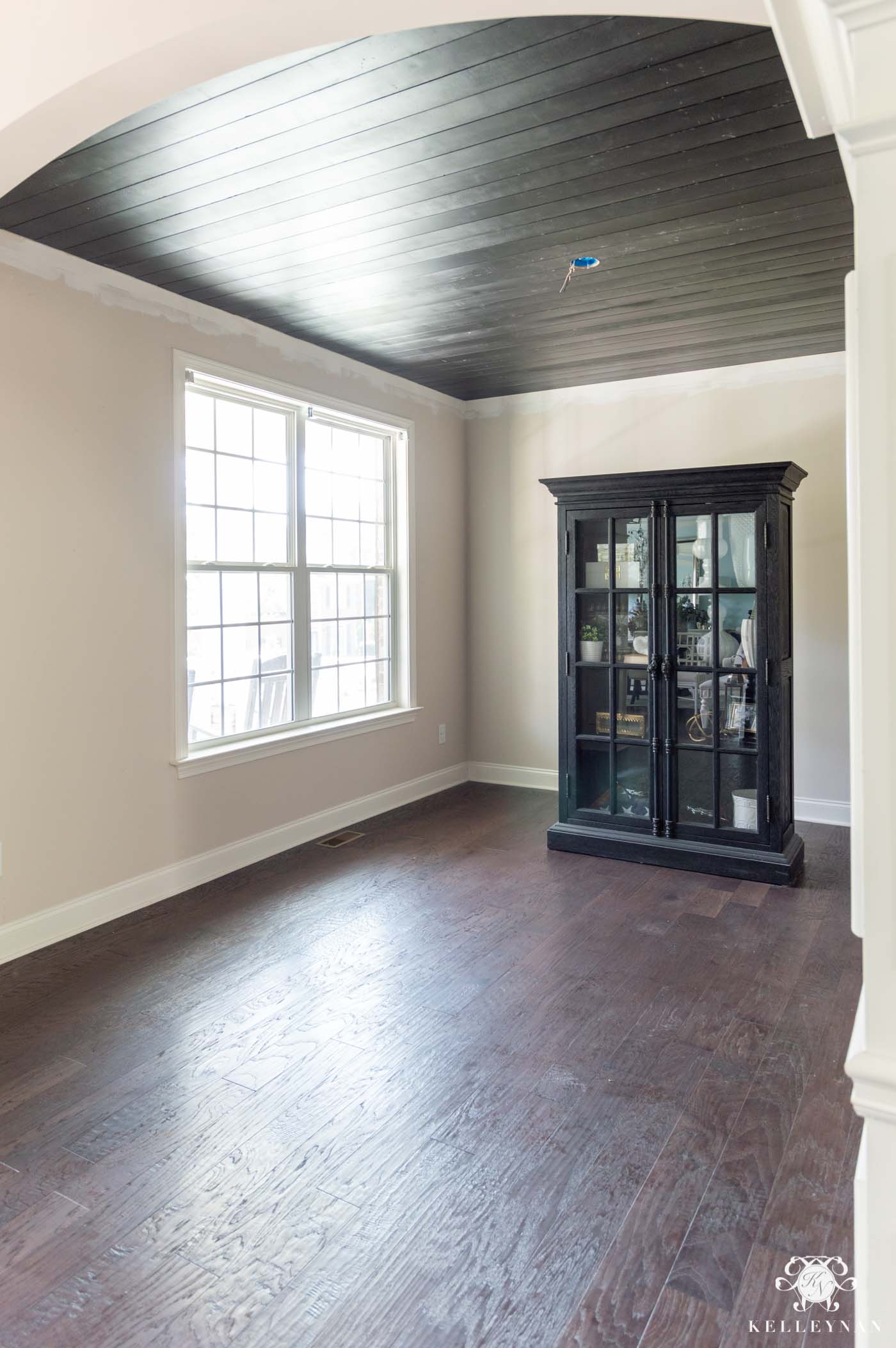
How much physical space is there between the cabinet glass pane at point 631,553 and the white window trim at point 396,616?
1.51m

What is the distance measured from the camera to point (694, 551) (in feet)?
13.3

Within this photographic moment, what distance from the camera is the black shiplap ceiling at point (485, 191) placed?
2.14 meters

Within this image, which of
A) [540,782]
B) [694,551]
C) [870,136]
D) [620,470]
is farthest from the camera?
[540,782]

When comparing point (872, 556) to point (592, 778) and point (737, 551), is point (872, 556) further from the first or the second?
point (592, 778)

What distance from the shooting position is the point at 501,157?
255 centimetres

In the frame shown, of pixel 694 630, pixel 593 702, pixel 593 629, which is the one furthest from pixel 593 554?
pixel 593 702

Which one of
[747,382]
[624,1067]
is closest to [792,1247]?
[624,1067]

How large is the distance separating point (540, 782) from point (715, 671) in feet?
6.45

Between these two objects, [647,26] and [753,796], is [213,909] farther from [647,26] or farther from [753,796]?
[647,26]

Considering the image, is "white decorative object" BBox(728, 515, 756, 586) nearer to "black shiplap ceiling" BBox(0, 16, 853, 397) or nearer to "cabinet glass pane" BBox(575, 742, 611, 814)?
"black shiplap ceiling" BBox(0, 16, 853, 397)

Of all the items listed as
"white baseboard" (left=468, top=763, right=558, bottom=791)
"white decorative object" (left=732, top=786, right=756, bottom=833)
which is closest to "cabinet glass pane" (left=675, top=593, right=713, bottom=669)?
"white decorative object" (left=732, top=786, right=756, bottom=833)

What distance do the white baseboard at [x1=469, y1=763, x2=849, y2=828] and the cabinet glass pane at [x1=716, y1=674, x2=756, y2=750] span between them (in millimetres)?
1148

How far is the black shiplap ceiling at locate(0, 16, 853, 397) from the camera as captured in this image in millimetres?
2137

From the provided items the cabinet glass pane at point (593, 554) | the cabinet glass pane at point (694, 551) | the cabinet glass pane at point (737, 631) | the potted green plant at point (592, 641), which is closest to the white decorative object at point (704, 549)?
the cabinet glass pane at point (694, 551)
